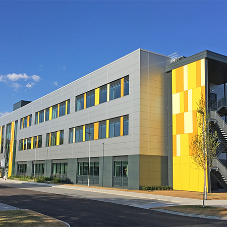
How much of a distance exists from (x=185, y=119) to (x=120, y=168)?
10239mm

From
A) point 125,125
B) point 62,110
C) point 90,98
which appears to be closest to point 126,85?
point 125,125

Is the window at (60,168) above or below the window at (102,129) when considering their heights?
below

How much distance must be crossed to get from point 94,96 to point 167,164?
49.7ft

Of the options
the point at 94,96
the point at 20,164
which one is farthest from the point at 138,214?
the point at 20,164

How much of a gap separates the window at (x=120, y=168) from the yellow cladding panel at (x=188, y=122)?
8.44 m

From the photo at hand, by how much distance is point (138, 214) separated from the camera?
1688 cm

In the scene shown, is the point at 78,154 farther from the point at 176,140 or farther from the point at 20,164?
the point at 20,164

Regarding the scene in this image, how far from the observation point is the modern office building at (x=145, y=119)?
33.5 metres

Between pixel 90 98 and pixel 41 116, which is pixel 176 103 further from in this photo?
pixel 41 116

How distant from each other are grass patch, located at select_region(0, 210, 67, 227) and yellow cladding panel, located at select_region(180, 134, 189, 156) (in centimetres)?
2273

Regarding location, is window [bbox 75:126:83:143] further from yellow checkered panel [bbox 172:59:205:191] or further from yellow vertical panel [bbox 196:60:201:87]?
yellow vertical panel [bbox 196:60:201:87]

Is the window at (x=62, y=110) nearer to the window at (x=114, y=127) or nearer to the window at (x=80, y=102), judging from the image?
the window at (x=80, y=102)

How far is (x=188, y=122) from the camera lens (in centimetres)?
3400

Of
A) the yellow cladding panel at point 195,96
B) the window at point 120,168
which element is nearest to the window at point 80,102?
the window at point 120,168
